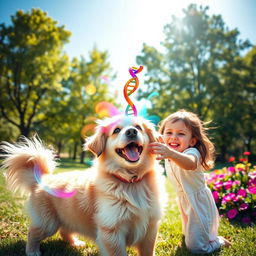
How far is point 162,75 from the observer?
23719 mm

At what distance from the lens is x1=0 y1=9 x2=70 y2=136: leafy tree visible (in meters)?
17.8

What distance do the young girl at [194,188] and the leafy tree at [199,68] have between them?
18763 millimetres

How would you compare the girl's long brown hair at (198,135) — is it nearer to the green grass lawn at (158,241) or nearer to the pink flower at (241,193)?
the green grass lawn at (158,241)

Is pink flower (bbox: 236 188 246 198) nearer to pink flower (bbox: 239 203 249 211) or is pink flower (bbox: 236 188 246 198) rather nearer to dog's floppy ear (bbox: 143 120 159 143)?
pink flower (bbox: 239 203 249 211)

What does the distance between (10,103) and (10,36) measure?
5.67 metres

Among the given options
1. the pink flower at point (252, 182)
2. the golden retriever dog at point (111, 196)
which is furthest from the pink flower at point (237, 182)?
the golden retriever dog at point (111, 196)

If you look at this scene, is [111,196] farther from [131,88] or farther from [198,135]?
[198,135]

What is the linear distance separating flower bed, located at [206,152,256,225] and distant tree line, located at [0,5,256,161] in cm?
1616

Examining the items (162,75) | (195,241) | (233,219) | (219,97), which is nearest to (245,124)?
(219,97)

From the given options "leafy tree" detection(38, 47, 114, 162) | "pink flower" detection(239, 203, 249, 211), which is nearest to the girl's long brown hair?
"pink flower" detection(239, 203, 249, 211)

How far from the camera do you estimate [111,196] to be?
2.43 metres

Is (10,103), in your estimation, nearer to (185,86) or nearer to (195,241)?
(185,86)

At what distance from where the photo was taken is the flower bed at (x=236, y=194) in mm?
4039

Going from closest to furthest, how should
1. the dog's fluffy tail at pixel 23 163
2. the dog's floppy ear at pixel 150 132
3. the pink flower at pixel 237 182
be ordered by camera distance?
1. the dog's floppy ear at pixel 150 132
2. the dog's fluffy tail at pixel 23 163
3. the pink flower at pixel 237 182
